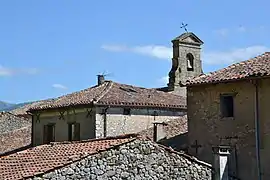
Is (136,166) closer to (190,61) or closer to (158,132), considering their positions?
(158,132)

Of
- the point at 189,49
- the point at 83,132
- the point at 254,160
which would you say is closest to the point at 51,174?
the point at 254,160

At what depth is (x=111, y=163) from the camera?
532 inches

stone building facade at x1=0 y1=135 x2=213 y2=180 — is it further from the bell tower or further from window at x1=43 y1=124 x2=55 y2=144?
the bell tower

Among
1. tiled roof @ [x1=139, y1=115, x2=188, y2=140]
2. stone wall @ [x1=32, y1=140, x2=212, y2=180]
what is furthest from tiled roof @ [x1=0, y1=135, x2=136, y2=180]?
tiled roof @ [x1=139, y1=115, x2=188, y2=140]

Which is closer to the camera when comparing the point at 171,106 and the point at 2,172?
Result: the point at 2,172

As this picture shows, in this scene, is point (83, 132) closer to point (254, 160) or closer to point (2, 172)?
point (254, 160)

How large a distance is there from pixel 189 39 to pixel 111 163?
26.8 metres

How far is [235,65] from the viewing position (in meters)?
22.4

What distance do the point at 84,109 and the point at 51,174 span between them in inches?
595

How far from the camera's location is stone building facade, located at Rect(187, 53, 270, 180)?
19.4 metres

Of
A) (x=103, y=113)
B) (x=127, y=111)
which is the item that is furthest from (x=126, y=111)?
(x=103, y=113)

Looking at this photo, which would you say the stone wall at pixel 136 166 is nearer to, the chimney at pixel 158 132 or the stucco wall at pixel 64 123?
the chimney at pixel 158 132

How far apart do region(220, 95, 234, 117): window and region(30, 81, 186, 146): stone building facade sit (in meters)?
8.09

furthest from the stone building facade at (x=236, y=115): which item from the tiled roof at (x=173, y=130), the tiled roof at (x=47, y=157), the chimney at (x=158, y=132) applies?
the tiled roof at (x=47, y=157)
